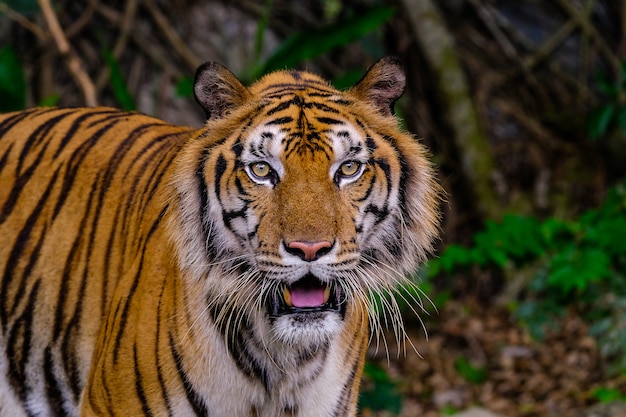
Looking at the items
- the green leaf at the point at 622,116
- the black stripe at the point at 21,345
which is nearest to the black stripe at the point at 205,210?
the black stripe at the point at 21,345

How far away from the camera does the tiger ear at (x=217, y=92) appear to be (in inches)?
101

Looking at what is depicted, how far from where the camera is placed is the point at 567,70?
785 centimetres

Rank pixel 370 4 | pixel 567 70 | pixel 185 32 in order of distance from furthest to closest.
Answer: pixel 567 70 → pixel 370 4 → pixel 185 32

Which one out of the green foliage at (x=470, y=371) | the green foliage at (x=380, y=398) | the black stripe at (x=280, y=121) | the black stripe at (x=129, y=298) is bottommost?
the green foliage at (x=470, y=371)

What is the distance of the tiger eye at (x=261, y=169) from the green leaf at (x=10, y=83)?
2.94 m

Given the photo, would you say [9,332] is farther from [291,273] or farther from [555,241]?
[555,241]

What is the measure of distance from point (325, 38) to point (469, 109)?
244cm

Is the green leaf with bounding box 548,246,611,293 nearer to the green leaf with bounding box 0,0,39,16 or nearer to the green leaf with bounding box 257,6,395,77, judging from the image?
the green leaf with bounding box 257,6,395,77

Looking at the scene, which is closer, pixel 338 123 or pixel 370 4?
pixel 338 123

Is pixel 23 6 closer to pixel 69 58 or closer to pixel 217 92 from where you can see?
pixel 69 58

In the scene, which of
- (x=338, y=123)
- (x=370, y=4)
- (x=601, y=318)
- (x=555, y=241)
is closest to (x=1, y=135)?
(x=338, y=123)

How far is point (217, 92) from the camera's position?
258 centimetres

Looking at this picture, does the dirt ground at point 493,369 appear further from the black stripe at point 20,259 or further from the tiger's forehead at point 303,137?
the tiger's forehead at point 303,137

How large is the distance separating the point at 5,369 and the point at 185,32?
13.1ft
